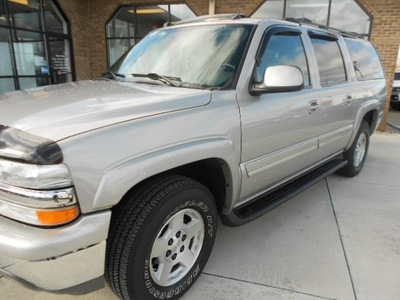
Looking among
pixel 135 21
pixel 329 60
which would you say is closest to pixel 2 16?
pixel 135 21

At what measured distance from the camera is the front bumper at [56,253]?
1.57 meters

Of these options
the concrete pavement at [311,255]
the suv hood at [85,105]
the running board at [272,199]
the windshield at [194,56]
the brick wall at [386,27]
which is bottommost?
the concrete pavement at [311,255]

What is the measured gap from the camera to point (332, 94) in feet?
11.9

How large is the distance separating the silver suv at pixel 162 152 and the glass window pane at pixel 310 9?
19.4 feet

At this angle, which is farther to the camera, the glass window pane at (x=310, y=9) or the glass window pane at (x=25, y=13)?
the glass window pane at (x=310, y=9)

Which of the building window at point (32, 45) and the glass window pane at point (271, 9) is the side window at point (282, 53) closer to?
the glass window pane at point (271, 9)

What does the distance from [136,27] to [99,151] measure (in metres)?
9.29

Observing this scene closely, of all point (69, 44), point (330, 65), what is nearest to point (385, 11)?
point (330, 65)

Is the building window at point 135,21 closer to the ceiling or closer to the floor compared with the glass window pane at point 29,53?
closer to the ceiling

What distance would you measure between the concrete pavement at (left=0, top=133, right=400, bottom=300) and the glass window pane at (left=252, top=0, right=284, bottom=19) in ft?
20.8

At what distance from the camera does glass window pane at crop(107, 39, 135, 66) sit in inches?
406

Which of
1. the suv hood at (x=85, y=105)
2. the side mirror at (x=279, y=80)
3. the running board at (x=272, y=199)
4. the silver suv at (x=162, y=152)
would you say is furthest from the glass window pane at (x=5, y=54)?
the side mirror at (x=279, y=80)

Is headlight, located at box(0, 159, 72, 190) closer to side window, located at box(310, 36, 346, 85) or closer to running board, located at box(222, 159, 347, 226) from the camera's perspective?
running board, located at box(222, 159, 347, 226)

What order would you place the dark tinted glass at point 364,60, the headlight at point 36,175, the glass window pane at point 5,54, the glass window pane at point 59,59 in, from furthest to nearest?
1. the glass window pane at point 59,59
2. the glass window pane at point 5,54
3. the dark tinted glass at point 364,60
4. the headlight at point 36,175
